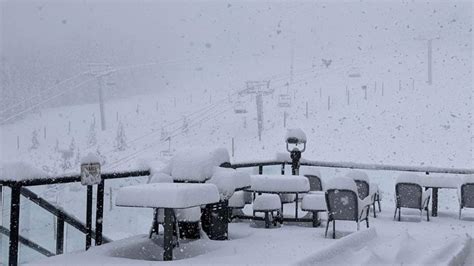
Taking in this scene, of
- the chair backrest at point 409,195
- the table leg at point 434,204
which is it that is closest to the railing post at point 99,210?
the chair backrest at point 409,195

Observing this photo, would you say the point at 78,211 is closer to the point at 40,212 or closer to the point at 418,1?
the point at 40,212

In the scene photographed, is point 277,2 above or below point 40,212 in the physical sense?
above

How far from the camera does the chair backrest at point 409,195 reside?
29.2ft

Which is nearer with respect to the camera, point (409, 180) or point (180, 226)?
point (180, 226)

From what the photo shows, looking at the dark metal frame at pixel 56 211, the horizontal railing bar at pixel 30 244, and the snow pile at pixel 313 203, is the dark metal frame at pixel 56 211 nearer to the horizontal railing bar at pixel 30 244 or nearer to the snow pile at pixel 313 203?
the horizontal railing bar at pixel 30 244

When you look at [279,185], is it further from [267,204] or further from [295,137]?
[295,137]

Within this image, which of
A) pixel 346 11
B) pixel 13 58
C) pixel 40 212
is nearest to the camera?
pixel 40 212

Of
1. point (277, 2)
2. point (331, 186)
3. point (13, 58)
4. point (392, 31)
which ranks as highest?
point (277, 2)

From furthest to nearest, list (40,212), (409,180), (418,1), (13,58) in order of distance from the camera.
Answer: (418,1) → (13,58) → (409,180) → (40,212)

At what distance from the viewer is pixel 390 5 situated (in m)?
111

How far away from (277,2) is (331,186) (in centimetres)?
13106

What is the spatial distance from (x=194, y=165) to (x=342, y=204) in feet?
6.38

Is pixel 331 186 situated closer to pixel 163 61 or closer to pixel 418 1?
pixel 418 1

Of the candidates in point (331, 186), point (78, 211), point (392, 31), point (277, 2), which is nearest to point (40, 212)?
point (78, 211)
